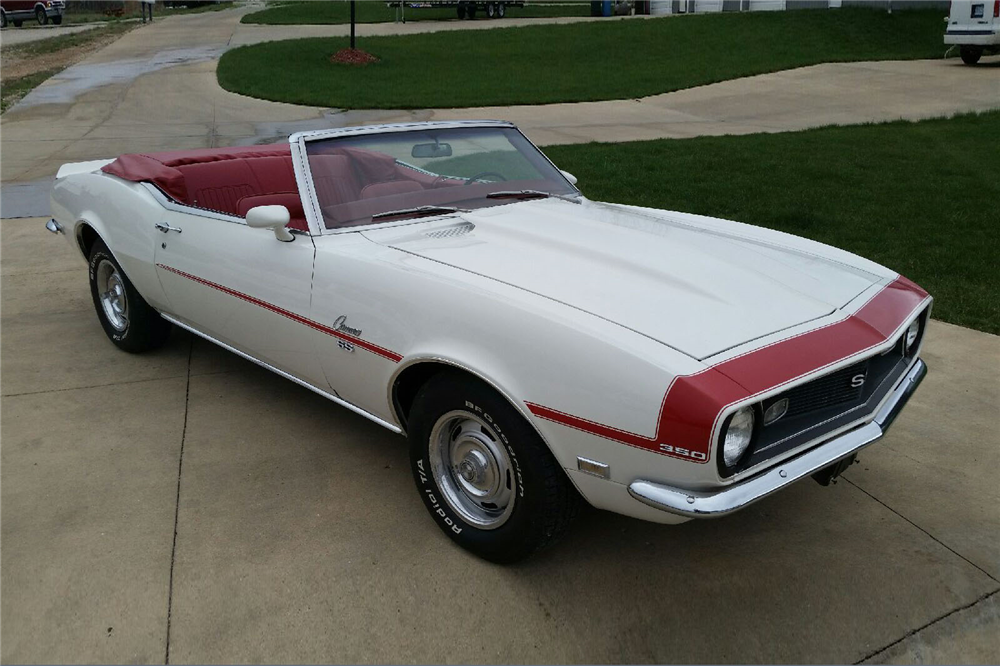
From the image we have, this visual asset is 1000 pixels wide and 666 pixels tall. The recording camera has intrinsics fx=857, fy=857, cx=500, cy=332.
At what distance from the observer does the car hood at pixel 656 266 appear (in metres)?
2.57

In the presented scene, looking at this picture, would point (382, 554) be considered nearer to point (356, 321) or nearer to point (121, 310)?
point (356, 321)

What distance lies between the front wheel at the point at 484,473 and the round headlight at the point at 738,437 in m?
0.52

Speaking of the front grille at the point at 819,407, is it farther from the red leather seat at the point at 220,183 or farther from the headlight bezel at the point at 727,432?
the red leather seat at the point at 220,183

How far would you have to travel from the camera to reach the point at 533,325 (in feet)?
8.36

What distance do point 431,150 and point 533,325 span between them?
170 cm

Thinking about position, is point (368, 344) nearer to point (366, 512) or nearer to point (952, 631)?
point (366, 512)

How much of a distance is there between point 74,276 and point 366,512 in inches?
164

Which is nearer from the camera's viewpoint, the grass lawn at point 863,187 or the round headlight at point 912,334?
the round headlight at point 912,334

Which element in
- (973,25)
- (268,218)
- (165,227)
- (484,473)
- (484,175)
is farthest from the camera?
(973,25)

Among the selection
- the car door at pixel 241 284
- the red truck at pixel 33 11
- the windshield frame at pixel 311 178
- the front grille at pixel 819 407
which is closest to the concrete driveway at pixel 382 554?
the car door at pixel 241 284

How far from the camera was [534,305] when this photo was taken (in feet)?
8.57

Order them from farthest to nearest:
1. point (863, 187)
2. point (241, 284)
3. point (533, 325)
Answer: point (863, 187)
point (241, 284)
point (533, 325)

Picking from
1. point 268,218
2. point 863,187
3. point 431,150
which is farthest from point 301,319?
point 863,187

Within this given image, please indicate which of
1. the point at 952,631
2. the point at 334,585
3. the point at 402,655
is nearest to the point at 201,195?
the point at 334,585
